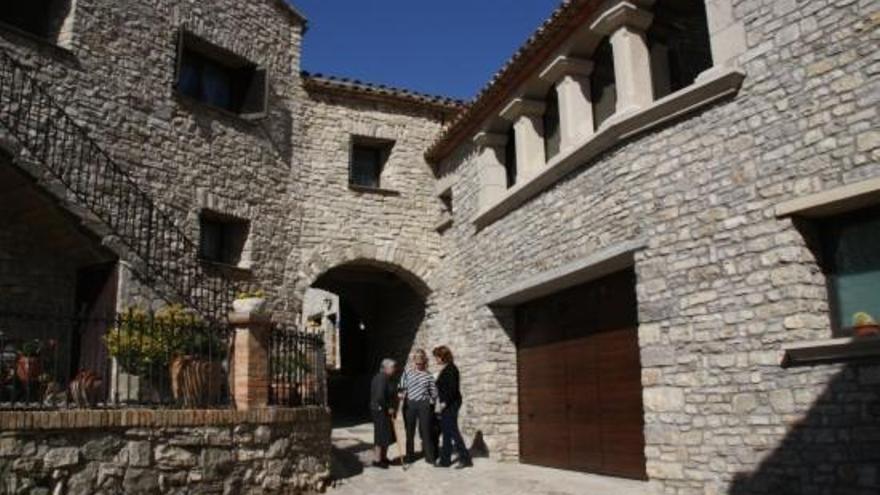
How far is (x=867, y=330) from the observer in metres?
5.96

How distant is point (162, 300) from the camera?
35.8 feet

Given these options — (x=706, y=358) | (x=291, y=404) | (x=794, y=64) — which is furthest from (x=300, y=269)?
(x=794, y=64)

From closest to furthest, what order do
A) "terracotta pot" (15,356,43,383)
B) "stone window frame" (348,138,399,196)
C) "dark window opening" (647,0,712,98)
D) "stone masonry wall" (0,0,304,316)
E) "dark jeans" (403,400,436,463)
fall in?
"terracotta pot" (15,356,43,383), "dark window opening" (647,0,712,98), "dark jeans" (403,400,436,463), "stone masonry wall" (0,0,304,316), "stone window frame" (348,138,399,196)

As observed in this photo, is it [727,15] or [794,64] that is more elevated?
[727,15]

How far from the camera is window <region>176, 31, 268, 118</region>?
12.6 metres

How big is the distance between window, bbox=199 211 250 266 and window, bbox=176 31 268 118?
1.90 meters

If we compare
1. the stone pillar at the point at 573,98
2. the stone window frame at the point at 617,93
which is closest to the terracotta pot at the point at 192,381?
the stone window frame at the point at 617,93

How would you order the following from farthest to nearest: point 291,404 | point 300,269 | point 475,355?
point 300,269
point 475,355
point 291,404

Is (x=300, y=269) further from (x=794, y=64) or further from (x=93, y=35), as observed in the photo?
(x=794, y=64)

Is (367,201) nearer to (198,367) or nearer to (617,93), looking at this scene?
(617,93)

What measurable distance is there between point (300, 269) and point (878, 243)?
949 centimetres

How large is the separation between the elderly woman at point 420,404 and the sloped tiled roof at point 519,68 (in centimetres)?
426

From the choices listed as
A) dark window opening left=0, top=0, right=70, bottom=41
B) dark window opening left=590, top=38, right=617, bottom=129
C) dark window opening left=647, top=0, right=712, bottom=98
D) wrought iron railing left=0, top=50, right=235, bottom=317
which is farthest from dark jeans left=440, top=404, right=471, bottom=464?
dark window opening left=0, top=0, right=70, bottom=41

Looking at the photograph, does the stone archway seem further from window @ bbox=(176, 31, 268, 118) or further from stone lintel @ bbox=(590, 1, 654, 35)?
stone lintel @ bbox=(590, 1, 654, 35)
